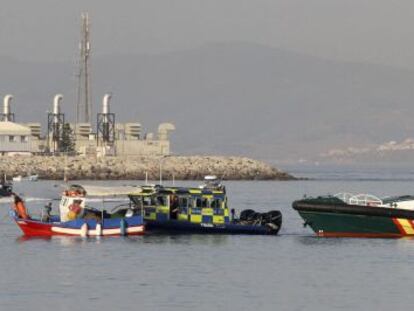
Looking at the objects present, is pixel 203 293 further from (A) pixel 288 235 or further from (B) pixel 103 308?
(A) pixel 288 235

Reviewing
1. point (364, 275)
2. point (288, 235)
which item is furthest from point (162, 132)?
point (364, 275)

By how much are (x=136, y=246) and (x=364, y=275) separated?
38.1 feet

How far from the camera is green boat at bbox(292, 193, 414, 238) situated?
194 feet

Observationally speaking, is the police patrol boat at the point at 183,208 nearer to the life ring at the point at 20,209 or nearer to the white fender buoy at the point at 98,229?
the white fender buoy at the point at 98,229

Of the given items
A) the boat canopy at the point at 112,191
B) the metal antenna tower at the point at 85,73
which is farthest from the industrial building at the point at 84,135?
the boat canopy at the point at 112,191

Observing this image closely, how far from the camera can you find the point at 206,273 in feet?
159

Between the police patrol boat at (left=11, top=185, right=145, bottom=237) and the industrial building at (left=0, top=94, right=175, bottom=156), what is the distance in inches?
4070

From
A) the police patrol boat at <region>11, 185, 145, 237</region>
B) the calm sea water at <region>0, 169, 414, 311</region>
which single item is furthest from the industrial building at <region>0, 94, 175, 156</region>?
the calm sea water at <region>0, 169, 414, 311</region>

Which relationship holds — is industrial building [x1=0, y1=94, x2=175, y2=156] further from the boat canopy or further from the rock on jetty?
the boat canopy

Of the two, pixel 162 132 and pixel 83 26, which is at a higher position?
pixel 83 26

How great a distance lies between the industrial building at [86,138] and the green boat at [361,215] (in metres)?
107

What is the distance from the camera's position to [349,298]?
42.3m

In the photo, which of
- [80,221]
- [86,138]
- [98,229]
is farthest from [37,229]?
[86,138]

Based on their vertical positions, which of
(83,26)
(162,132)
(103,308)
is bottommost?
(103,308)
